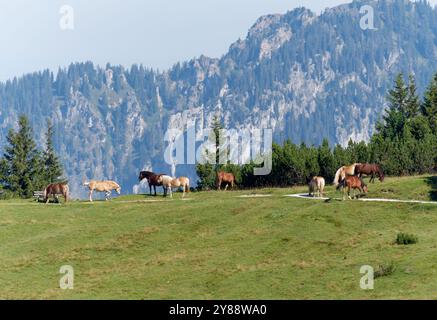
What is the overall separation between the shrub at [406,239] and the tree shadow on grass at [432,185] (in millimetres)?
14362

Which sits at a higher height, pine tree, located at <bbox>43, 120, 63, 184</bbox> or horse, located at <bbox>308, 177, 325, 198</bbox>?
pine tree, located at <bbox>43, 120, 63, 184</bbox>

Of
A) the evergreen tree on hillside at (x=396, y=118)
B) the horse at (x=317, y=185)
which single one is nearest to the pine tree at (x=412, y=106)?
the evergreen tree on hillside at (x=396, y=118)

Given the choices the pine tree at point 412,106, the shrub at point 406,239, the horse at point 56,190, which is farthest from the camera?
the pine tree at point 412,106

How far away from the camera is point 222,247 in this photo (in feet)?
171

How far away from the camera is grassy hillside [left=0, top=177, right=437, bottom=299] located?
43438 mm

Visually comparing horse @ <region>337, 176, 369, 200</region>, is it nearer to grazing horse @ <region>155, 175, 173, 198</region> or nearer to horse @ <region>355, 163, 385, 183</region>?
horse @ <region>355, 163, 385, 183</region>

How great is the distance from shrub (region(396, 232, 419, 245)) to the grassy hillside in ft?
1.60

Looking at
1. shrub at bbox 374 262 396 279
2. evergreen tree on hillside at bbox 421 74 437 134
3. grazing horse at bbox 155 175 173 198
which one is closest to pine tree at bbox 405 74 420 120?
evergreen tree on hillside at bbox 421 74 437 134

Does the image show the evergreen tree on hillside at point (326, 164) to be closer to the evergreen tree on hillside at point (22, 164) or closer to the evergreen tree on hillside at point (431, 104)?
the evergreen tree on hillside at point (431, 104)

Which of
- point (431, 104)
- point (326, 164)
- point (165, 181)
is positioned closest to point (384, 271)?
point (165, 181)

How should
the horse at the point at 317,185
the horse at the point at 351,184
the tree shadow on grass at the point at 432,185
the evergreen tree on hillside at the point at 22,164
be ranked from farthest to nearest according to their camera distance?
the evergreen tree on hillside at the point at 22,164 → the horse at the point at 317,185 → the tree shadow on grass at the point at 432,185 → the horse at the point at 351,184

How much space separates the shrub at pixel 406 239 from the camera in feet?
161

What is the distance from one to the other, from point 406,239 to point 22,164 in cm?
10234
